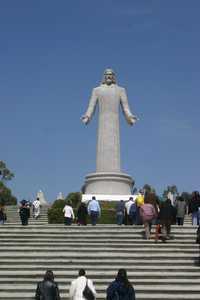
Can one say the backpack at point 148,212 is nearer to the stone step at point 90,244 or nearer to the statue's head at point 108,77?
the stone step at point 90,244

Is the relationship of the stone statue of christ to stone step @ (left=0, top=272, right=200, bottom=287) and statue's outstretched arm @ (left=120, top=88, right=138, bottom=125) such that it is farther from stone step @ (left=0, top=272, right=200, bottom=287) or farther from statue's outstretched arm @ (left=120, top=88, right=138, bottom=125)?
stone step @ (left=0, top=272, right=200, bottom=287)

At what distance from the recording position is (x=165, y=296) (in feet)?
46.4

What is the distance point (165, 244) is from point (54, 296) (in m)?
7.39

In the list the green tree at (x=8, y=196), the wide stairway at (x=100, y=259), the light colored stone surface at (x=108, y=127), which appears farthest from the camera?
the green tree at (x=8, y=196)

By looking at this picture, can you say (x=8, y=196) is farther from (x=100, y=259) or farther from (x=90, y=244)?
→ (x=100, y=259)

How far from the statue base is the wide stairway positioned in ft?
40.4

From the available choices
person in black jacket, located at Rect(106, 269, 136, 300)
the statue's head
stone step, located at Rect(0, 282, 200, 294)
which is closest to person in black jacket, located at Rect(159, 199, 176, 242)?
stone step, located at Rect(0, 282, 200, 294)

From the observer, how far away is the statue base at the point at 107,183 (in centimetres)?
3231

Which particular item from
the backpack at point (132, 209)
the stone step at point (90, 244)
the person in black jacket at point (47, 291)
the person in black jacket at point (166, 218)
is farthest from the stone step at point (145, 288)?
the backpack at point (132, 209)

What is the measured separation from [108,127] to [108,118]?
503 millimetres

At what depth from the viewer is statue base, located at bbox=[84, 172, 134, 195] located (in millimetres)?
32312

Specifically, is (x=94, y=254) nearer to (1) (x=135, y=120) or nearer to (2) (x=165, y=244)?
(2) (x=165, y=244)

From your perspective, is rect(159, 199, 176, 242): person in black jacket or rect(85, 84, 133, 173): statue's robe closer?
rect(159, 199, 176, 242): person in black jacket

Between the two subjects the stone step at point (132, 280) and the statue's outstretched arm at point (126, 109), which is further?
the statue's outstretched arm at point (126, 109)
